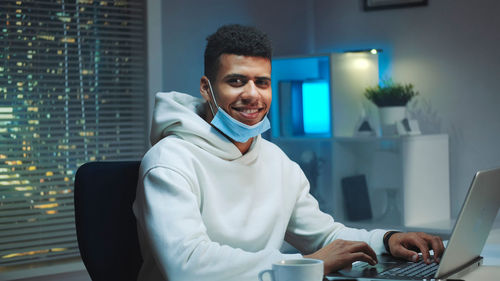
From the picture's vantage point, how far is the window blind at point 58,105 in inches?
134

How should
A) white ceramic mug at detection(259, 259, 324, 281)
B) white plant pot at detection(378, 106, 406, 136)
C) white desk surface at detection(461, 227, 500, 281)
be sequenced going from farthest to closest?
white plant pot at detection(378, 106, 406, 136), white desk surface at detection(461, 227, 500, 281), white ceramic mug at detection(259, 259, 324, 281)

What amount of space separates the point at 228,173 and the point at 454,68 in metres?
2.59

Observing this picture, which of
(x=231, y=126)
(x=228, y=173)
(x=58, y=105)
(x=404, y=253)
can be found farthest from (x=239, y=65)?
(x=58, y=105)

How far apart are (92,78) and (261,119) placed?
2123 mm

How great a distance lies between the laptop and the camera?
4.28 ft

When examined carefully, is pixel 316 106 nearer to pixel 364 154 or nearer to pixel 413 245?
pixel 364 154

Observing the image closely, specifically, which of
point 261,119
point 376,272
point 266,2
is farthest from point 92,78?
point 376,272

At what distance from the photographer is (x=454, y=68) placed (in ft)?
12.9

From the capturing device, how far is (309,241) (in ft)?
6.18

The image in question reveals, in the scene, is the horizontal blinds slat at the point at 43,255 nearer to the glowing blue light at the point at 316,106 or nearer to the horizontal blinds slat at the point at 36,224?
the horizontal blinds slat at the point at 36,224

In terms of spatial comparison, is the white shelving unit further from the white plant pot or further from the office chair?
the office chair

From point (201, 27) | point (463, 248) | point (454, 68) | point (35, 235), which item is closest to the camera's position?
point (463, 248)

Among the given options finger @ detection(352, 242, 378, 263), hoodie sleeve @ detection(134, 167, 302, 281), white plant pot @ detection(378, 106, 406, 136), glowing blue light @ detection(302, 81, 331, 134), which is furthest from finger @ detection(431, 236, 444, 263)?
glowing blue light @ detection(302, 81, 331, 134)

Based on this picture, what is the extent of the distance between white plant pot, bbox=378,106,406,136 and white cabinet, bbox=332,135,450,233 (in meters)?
0.06
